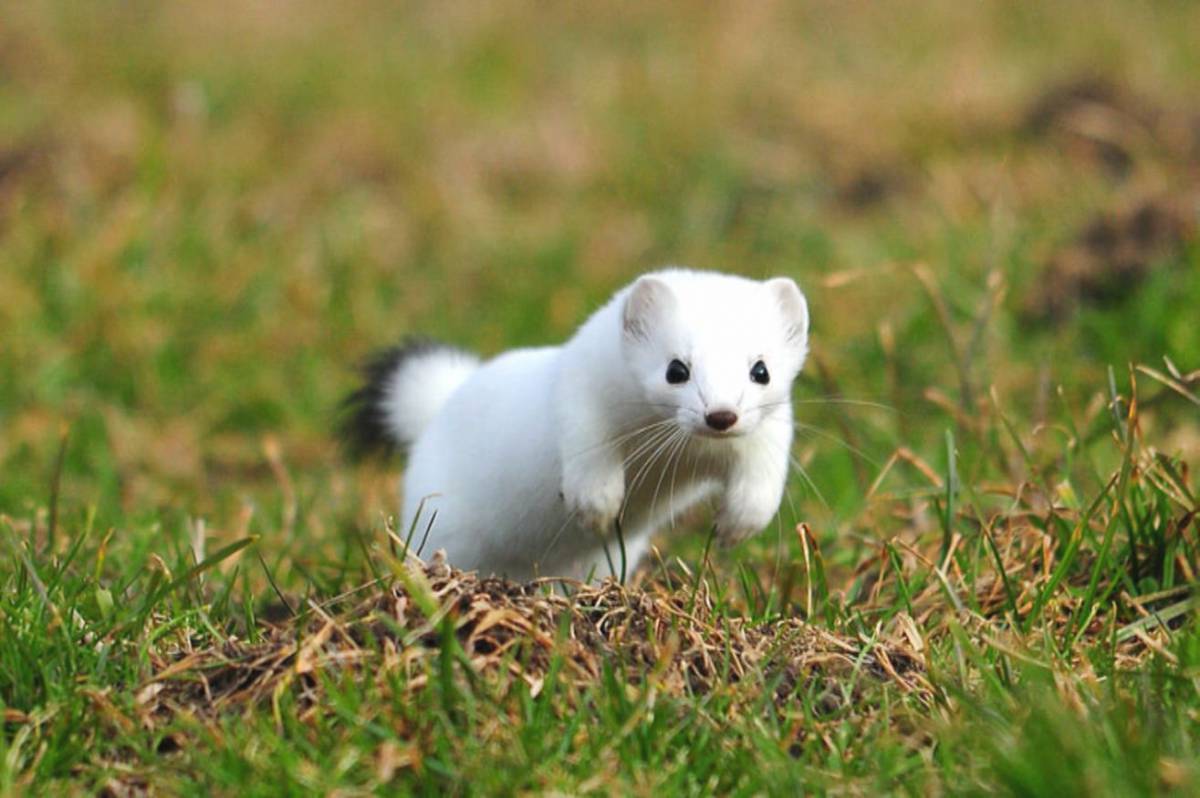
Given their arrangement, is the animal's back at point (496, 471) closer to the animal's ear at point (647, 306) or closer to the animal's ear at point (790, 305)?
the animal's ear at point (647, 306)

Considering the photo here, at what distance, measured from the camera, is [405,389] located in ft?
16.6

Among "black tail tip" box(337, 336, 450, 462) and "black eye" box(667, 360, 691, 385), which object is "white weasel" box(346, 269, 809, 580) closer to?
"black eye" box(667, 360, 691, 385)

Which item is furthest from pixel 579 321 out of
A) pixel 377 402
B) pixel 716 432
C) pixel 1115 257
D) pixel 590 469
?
pixel 716 432

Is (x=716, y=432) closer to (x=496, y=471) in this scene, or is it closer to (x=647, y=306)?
(x=647, y=306)

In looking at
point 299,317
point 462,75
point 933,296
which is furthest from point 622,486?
point 462,75

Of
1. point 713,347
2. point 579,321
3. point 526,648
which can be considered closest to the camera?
point 526,648

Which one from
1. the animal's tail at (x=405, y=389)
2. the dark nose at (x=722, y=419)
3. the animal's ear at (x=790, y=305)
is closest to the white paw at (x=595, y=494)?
the dark nose at (x=722, y=419)

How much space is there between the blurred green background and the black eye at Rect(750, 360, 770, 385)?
1.37 m

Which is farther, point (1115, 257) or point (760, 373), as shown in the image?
point (1115, 257)

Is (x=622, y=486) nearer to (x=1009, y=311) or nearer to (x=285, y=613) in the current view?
(x=285, y=613)

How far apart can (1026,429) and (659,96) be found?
5723 millimetres

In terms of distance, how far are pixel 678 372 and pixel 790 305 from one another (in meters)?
0.42

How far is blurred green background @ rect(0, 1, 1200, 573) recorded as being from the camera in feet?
22.2

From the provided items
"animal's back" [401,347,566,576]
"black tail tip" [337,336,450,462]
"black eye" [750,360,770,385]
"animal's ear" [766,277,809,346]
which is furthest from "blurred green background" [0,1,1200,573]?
"black eye" [750,360,770,385]
